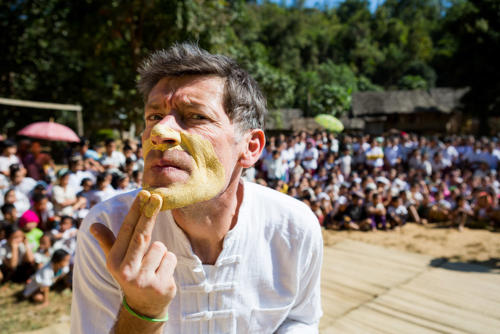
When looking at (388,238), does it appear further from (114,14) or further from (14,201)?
(114,14)

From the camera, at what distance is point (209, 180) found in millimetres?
1245

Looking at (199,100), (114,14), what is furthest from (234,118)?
(114,14)

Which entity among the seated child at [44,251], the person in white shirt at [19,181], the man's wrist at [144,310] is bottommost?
the seated child at [44,251]

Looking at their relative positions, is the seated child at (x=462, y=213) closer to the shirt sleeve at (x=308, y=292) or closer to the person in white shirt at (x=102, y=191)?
the person in white shirt at (x=102, y=191)

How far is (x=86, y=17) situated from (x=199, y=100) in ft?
40.2

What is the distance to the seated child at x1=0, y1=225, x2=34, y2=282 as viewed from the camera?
14.8 ft

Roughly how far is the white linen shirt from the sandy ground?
5.22 m

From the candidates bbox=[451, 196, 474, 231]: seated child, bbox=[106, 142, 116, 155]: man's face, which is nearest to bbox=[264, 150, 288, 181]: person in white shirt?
bbox=[106, 142, 116, 155]: man's face

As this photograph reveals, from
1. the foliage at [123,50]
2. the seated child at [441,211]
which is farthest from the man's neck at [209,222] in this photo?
the seated child at [441,211]

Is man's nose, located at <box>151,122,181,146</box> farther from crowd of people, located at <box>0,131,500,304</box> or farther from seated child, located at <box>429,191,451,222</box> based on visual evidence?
seated child, located at <box>429,191,451,222</box>

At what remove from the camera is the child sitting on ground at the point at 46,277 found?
4242mm

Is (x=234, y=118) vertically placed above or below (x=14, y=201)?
above

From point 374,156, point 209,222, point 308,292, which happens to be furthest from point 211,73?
point 374,156

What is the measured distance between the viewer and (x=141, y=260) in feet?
3.28
